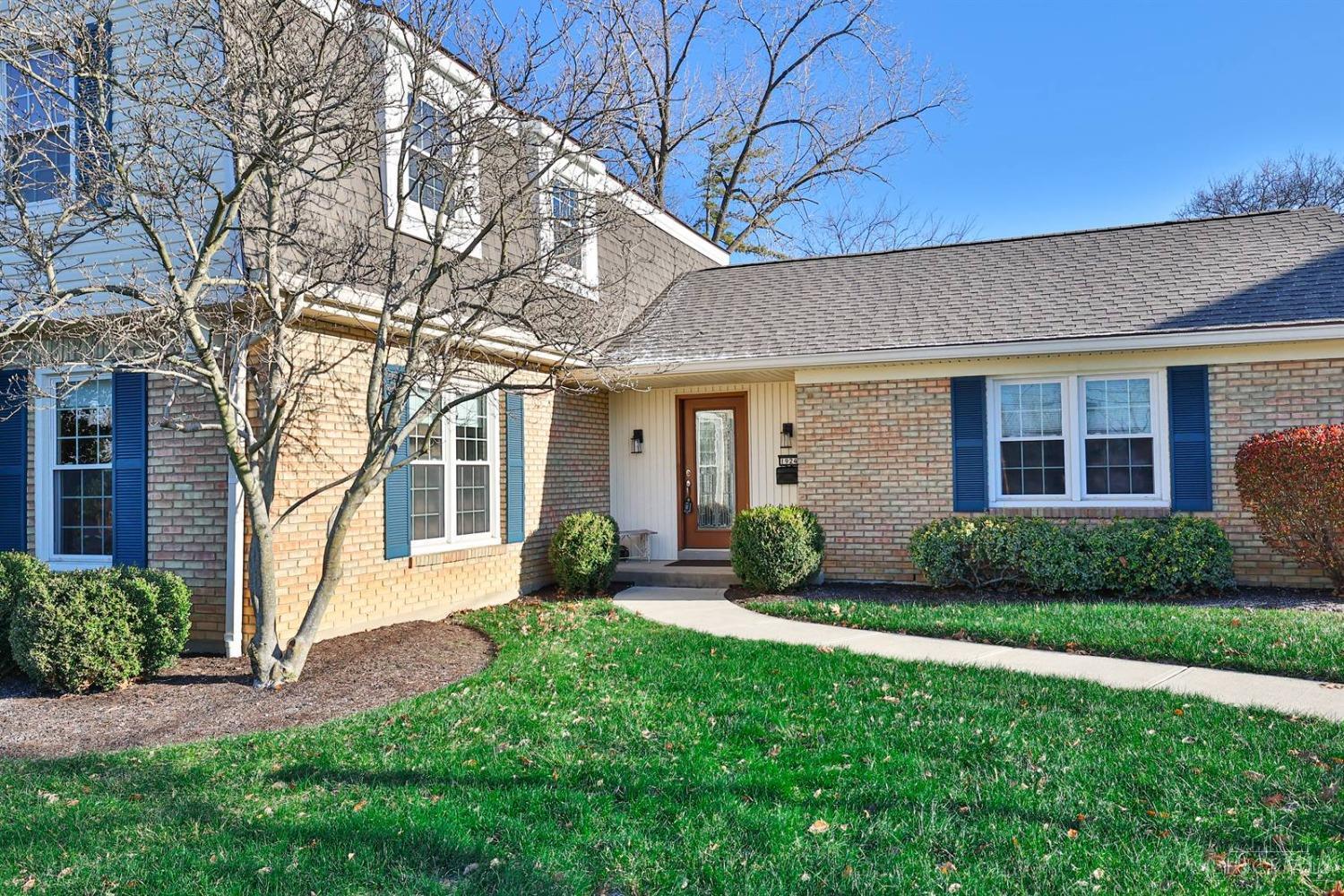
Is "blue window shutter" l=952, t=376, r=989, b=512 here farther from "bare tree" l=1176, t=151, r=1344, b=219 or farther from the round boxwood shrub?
"bare tree" l=1176, t=151, r=1344, b=219

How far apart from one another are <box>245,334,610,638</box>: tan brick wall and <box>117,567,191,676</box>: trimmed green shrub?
68 centimetres

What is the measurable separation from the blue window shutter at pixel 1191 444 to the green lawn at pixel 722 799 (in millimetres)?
4805

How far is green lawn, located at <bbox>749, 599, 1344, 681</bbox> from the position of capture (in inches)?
253

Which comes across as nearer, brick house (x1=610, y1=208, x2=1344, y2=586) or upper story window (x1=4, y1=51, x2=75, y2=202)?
upper story window (x1=4, y1=51, x2=75, y2=202)

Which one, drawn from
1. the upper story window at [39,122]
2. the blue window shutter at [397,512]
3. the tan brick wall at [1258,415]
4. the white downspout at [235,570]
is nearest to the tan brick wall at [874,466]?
the tan brick wall at [1258,415]

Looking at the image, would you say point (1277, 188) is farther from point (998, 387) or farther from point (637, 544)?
point (637, 544)

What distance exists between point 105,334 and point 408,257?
3.36 m

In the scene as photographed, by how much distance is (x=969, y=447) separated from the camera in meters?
10.3

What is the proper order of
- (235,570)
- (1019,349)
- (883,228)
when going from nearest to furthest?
(235,570) → (1019,349) → (883,228)

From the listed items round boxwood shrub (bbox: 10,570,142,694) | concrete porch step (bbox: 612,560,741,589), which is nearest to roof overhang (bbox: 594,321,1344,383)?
concrete porch step (bbox: 612,560,741,589)

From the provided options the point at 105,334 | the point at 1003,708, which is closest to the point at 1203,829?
the point at 1003,708

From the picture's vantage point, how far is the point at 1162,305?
34.0 feet

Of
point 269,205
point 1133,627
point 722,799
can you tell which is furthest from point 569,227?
point 1133,627

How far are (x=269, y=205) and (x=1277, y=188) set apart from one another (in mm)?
32181
